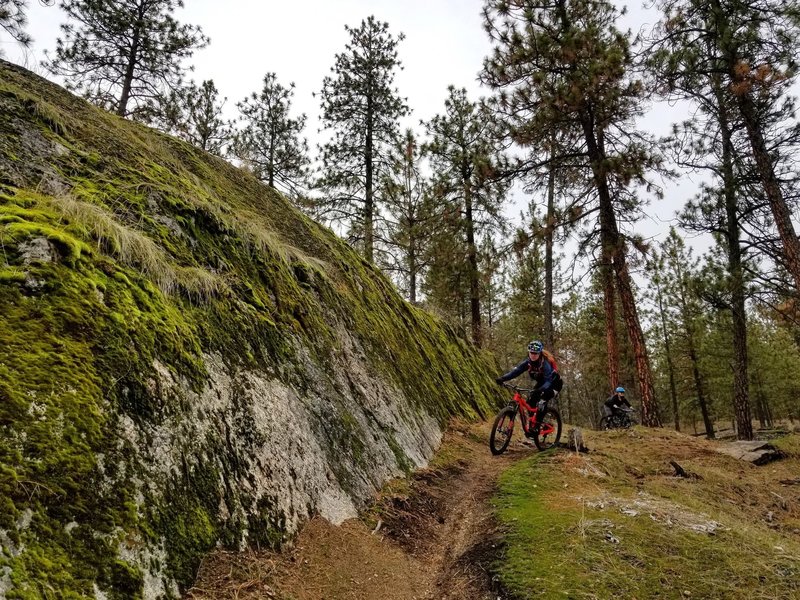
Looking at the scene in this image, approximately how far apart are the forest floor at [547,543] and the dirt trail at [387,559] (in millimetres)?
12

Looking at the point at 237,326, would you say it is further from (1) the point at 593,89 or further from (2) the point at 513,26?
(2) the point at 513,26

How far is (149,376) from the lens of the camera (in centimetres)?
327

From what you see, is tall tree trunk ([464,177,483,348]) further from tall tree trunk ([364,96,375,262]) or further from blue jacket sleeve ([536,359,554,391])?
blue jacket sleeve ([536,359,554,391])

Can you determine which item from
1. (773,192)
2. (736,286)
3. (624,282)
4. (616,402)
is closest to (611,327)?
(624,282)

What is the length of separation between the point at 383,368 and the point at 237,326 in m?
3.68

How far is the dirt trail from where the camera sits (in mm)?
3109

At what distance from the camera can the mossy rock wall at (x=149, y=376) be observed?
2365 millimetres

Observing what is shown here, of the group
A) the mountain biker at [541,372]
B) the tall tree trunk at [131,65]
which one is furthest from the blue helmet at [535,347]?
the tall tree trunk at [131,65]

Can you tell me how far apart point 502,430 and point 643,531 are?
4495mm

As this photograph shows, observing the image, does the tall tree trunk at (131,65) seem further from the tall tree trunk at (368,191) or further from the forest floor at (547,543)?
the forest floor at (547,543)

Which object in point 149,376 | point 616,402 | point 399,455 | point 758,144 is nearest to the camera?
point 149,376

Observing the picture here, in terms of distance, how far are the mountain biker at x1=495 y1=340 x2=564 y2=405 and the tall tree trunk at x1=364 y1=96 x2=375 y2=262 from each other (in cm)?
1115

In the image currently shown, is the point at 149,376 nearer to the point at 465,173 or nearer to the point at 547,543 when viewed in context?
the point at 547,543

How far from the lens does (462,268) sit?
19938 mm
